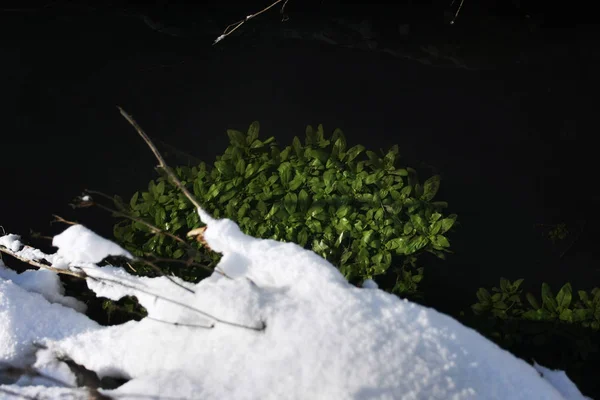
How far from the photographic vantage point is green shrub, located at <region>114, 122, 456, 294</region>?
2961mm

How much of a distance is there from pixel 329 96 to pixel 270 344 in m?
2.60

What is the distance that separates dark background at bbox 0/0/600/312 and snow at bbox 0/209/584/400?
5.30ft

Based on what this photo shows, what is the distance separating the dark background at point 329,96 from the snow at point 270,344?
63.6 inches

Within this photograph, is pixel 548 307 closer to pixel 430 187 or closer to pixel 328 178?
pixel 430 187

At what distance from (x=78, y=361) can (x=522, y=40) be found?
3622mm

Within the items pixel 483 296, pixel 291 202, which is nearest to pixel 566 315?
pixel 483 296

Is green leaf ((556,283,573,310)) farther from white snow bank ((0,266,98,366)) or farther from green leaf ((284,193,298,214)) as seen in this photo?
white snow bank ((0,266,98,366))

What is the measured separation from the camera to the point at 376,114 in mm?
4051

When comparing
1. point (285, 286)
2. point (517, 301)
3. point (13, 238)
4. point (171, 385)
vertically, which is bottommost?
point (517, 301)

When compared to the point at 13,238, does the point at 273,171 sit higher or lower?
higher

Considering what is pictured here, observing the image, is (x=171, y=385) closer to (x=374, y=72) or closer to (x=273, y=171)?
(x=273, y=171)

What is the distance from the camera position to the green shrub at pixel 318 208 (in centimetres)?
296

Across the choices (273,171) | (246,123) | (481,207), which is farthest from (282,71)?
(481,207)

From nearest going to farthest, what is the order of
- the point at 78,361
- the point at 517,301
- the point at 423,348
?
1. the point at 423,348
2. the point at 78,361
3. the point at 517,301
